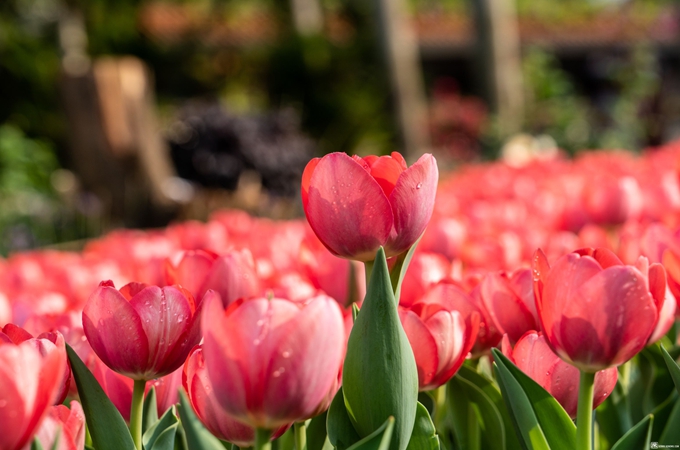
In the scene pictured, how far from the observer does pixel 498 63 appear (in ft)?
44.0

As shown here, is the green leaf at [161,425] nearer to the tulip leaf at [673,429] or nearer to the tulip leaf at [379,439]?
the tulip leaf at [379,439]

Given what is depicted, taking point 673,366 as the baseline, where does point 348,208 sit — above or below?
above

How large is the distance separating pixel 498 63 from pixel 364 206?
522 inches

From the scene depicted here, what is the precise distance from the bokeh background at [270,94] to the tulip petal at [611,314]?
209 inches

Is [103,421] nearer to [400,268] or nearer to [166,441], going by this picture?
[166,441]

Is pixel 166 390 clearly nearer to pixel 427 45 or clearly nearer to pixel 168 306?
pixel 168 306

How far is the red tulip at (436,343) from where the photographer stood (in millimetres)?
792

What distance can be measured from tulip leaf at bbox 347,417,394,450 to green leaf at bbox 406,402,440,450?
0.37ft

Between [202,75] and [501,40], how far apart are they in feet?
26.7

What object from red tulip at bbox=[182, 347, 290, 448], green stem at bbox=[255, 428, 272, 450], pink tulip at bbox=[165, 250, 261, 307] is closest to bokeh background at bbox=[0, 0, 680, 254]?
pink tulip at bbox=[165, 250, 261, 307]

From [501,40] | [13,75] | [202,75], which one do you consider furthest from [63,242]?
[202,75]

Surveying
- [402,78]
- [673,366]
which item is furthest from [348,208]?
[402,78]

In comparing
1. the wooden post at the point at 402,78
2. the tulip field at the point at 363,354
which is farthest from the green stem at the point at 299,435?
the wooden post at the point at 402,78

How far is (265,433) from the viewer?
0.64 meters
